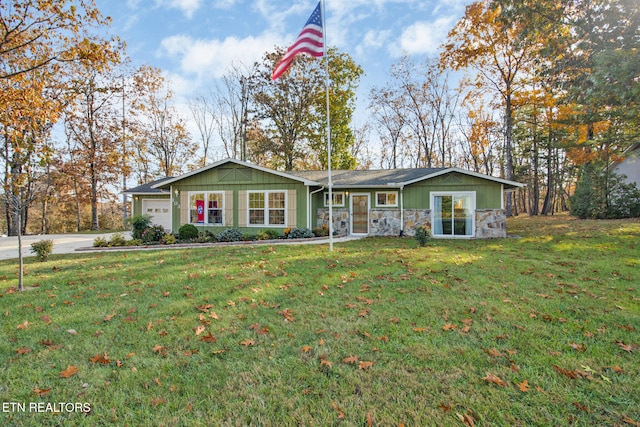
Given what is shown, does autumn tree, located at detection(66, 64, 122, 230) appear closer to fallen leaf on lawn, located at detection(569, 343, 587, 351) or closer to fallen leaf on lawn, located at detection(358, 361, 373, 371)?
fallen leaf on lawn, located at detection(358, 361, 373, 371)

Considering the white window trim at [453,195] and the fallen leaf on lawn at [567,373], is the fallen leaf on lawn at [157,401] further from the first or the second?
the white window trim at [453,195]

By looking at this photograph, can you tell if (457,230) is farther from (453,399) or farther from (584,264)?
(453,399)

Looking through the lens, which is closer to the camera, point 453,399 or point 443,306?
point 453,399

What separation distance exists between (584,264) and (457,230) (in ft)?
20.3

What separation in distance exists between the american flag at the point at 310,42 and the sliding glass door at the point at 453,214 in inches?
308

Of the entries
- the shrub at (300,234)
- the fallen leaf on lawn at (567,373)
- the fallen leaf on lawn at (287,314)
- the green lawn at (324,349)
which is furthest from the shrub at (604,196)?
the fallen leaf on lawn at (287,314)

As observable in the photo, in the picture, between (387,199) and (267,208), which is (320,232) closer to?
(267,208)

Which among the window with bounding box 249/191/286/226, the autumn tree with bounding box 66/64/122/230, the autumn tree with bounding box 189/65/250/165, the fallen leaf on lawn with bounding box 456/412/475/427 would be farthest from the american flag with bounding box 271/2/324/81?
the autumn tree with bounding box 66/64/122/230

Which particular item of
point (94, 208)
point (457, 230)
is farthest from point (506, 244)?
point (94, 208)

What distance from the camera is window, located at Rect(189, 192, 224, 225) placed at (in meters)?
13.6

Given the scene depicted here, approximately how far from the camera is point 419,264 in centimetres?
700

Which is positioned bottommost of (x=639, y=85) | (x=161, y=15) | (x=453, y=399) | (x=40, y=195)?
(x=453, y=399)

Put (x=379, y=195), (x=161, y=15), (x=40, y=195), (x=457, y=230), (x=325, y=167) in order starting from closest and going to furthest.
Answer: (x=40, y=195) < (x=161, y=15) < (x=457, y=230) < (x=379, y=195) < (x=325, y=167)

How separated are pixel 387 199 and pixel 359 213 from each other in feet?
4.58
